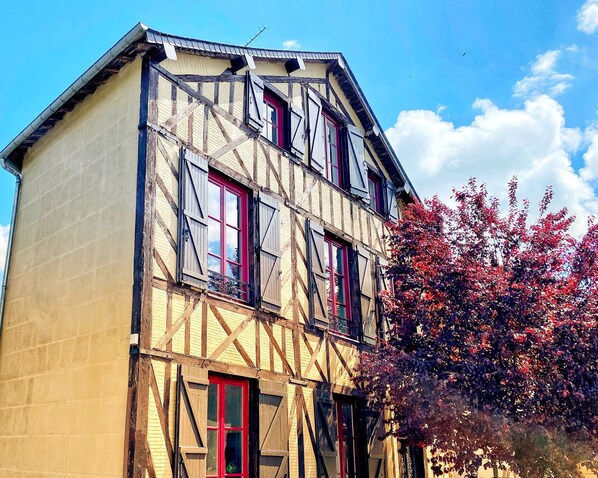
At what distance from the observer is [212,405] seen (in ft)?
23.3

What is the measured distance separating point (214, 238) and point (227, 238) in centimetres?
25

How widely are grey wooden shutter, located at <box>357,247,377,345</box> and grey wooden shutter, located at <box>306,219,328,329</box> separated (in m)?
1.13

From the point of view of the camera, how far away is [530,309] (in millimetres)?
8055

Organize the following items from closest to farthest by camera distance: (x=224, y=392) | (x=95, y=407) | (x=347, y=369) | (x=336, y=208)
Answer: (x=95, y=407)
(x=224, y=392)
(x=347, y=369)
(x=336, y=208)

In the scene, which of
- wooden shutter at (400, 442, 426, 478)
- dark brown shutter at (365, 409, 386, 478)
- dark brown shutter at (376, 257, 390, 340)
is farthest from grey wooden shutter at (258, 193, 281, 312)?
wooden shutter at (400, 442, 426, 478)

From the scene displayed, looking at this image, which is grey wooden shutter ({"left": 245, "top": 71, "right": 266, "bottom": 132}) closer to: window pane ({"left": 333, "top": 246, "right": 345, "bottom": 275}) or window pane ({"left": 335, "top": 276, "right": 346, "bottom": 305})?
window pane ({"left": 333, "top": 246, "right": 345, "bottom": 275})

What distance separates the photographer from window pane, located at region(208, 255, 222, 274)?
7.68 metres

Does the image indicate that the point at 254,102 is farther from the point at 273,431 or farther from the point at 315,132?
the point at 273,431

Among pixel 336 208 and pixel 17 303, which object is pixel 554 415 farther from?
pixel 17 303

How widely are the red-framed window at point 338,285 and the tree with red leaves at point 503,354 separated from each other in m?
0.83

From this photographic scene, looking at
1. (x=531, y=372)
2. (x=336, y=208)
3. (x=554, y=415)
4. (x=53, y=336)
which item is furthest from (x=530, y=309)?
(x=53, y=336)

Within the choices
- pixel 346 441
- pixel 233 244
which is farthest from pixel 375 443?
pixel 233 244

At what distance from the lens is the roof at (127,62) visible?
24.7ft

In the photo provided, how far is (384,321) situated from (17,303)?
579cm
